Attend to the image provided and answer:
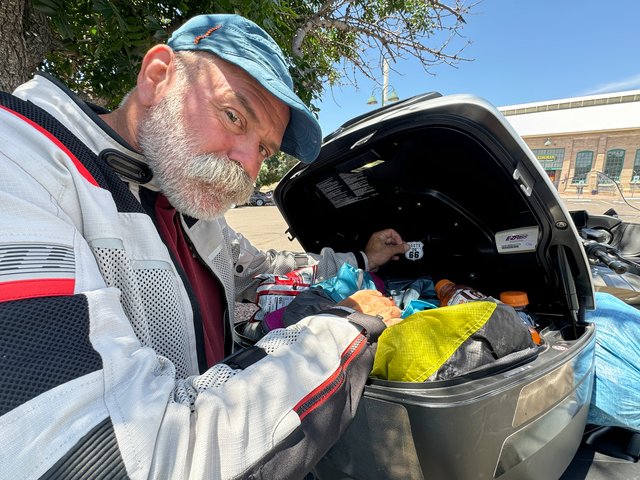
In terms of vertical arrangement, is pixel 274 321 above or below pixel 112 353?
below

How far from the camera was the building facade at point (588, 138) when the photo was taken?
1194 inches

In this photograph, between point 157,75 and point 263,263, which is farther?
point 263,263

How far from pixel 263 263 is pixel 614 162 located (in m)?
41.2

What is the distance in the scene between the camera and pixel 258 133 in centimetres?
142

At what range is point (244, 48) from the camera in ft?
4.28

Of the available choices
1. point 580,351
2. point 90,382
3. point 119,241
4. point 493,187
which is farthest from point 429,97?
point 90,382

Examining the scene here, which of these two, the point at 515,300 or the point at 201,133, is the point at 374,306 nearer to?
the point at 515,300

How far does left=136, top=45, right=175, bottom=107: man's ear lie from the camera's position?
1.35 m

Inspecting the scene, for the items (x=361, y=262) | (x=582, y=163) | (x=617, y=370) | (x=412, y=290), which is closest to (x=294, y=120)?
(x=361, y=262)

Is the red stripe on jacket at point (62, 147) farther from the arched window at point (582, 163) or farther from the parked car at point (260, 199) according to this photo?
the arched window at point (582, 163)

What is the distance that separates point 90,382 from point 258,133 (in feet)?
3.57

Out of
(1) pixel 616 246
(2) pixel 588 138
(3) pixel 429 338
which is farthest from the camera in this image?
(2) pixel 588 138

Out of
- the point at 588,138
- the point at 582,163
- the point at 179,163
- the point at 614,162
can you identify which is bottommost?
the point at 179,163

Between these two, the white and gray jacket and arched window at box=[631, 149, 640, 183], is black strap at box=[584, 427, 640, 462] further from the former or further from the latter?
arched window at box=[631, 149, 640, 183]
